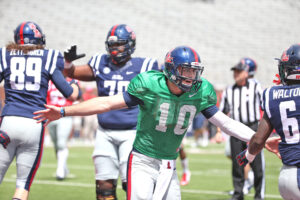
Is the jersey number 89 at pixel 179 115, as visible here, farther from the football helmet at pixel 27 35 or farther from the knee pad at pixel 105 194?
the football helmet at pixel 27 35

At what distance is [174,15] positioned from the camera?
27.6 meters

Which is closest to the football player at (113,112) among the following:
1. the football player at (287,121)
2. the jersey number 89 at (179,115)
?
the jersey number 89 at (179,115)

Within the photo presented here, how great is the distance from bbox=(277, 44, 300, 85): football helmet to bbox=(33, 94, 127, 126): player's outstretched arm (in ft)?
3.72

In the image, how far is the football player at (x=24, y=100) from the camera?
4.07 metres

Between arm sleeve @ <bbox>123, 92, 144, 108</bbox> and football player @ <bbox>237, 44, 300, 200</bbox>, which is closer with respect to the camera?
football player @ <bbox>237, 44, 300, 200</bbox>

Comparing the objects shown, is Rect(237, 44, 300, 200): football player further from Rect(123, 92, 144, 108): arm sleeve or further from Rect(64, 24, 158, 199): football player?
Rect(64, 24, 158, 199): football player

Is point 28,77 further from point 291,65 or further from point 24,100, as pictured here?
point 291,65

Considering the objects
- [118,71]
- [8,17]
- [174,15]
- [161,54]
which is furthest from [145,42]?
[118,71]

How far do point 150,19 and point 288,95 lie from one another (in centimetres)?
2374

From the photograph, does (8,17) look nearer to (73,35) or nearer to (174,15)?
(73,35)

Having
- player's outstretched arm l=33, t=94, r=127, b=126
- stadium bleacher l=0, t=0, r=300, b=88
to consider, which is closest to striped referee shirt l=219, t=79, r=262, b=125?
player's outstretched arm l=33, t=94, r=127, b=126

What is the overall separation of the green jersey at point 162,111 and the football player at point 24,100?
86 cm

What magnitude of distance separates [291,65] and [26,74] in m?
2.10

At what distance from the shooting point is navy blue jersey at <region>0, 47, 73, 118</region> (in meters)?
4.16
